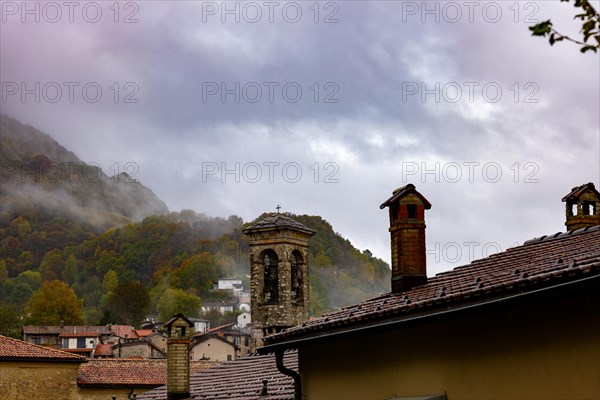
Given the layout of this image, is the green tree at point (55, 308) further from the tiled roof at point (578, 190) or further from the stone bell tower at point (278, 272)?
the tiled roof at point (578, 190)

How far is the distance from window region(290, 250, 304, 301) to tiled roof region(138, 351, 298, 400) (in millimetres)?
7449

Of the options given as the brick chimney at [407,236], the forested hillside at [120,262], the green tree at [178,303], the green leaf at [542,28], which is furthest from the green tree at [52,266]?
the green leaf at [542,28]

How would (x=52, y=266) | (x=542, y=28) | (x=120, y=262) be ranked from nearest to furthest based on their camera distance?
(x=542, y=28)
(x=120, y=262)
(x=52, y=266)

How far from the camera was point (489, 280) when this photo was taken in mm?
9000

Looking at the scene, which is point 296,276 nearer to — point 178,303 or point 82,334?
point 82,334

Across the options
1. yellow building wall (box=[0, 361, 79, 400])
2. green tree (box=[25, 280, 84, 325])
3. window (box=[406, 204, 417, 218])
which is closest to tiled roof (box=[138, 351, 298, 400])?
window (box=[406, 204, 417, 218])

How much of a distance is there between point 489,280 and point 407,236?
331cm

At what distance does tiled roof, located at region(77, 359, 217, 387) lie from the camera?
36.3m

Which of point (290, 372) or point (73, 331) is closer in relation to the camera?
point (290, 372)

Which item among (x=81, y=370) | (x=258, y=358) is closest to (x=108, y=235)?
(x=81, y=370)

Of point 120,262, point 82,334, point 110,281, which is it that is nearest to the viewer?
point 82,334

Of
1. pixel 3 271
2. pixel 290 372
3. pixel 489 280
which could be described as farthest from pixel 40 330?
pixel 489 280

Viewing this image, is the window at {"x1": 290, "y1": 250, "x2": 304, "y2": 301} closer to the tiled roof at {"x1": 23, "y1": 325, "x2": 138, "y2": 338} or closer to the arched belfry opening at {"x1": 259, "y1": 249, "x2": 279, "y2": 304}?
the arched belfry opening at {"x1": 259, "y1": 249, "x2": 279, "y2": 304}

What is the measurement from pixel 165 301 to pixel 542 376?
409ft
